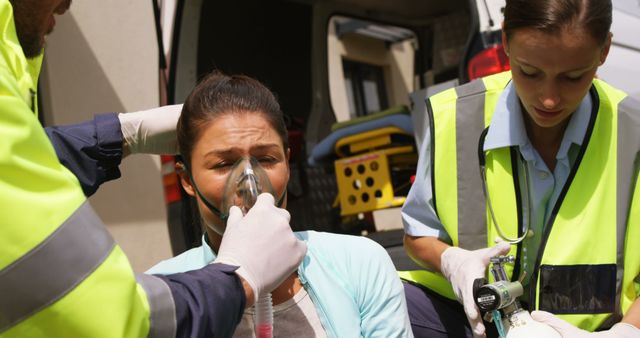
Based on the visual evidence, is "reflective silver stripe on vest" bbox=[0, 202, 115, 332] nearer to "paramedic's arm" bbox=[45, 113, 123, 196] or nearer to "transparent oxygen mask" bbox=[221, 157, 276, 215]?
"transparent oxygen mask" bbox=[221, 157, 276, 215]

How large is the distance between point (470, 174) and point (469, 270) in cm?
33

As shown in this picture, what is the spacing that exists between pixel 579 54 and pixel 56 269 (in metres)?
1.40

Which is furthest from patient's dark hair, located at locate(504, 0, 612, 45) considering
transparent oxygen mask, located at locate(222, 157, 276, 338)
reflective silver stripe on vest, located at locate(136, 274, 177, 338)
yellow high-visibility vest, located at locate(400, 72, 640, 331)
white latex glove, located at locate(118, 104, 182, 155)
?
reflective silver stripe on vest, located at locate(136, 274, 177, 338)

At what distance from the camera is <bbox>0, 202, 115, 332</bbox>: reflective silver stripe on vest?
90cm

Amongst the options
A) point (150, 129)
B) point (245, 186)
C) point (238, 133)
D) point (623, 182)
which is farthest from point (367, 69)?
point (245, 186)

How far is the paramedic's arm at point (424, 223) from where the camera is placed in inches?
82.8

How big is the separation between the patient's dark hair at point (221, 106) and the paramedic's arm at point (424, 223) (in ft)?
1.75

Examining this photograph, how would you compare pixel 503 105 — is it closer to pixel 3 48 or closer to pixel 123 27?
pixel 3 48

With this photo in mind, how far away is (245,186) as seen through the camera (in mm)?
1467

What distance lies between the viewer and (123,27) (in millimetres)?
5223

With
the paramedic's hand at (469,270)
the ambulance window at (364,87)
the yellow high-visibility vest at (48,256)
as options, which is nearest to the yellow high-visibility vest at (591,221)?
the paramedic's hand at (469,270)

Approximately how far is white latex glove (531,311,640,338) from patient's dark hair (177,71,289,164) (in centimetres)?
72

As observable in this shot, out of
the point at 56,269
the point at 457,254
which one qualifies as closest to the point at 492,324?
the point at 457,254

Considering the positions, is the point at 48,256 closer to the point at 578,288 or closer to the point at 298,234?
the point at 298,234
